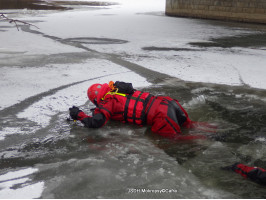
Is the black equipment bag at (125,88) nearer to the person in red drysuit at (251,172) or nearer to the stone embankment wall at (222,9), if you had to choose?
the person in red drysuit at (251,172)

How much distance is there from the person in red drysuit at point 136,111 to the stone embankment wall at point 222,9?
12383 millimetres

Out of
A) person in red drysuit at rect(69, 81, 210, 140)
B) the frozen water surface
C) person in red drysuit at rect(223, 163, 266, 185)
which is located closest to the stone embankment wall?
the frozen water surface

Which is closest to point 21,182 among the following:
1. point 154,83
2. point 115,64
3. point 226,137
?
point 226,137

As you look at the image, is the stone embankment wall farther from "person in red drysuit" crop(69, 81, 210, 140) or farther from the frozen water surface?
"person in red drysuit" crop(69, 81, 210, 140)

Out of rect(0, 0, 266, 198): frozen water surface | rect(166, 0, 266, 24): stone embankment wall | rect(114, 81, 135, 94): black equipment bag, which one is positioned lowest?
rect(0, 0, 266, 198): frozen water surface

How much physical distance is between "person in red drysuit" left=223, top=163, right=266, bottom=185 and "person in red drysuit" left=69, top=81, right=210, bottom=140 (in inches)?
27.5

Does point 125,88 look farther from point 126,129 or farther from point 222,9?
point 222,9

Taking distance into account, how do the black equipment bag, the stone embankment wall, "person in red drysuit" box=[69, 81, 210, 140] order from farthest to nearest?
the stone embankment wall < the black equipment bag < "person in red drysuit" box=[69, 81, 210, 140]

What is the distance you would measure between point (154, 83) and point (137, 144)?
2.18 meters

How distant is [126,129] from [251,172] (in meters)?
1.40

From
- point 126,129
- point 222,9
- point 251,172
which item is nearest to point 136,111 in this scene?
point 126,129

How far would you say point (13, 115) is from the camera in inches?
135

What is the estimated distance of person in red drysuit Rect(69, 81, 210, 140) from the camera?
117 inches

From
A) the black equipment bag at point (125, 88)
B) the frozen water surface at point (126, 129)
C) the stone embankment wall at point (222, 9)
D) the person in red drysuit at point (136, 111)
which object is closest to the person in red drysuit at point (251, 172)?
the frozen water surface at point (126, 129)
